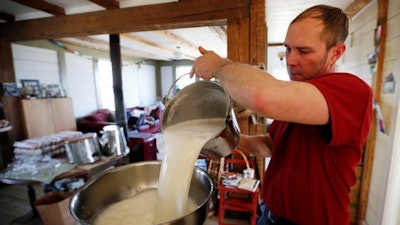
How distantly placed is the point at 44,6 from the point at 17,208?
7.44 feet

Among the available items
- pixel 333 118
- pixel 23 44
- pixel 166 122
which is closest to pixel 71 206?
pixel 166 122

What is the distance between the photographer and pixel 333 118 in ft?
1.72

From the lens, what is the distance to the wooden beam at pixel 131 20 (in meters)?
1.90

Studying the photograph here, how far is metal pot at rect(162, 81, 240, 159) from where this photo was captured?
2.78 ft

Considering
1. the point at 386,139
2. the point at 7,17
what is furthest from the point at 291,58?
the point at 7,17

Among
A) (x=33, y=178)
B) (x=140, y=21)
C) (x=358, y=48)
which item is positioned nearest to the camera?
(x=33, y=178)

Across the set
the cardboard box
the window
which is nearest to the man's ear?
the cardboard box

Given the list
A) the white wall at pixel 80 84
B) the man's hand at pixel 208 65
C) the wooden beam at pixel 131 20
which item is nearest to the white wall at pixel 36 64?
the white wall at pixel 80 84

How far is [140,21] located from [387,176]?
254 centimetres

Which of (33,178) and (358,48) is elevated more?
(358,48)

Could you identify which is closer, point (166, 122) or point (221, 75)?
point (221, 75)

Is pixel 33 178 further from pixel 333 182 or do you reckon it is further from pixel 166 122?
pixel 333 182

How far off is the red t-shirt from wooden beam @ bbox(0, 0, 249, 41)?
143 centimetres

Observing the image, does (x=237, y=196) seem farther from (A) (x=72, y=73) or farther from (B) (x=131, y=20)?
(A) (x=72, y=73)
